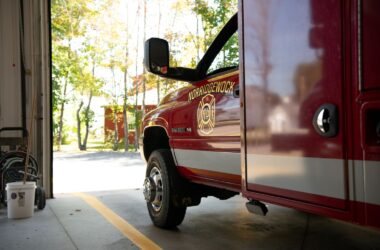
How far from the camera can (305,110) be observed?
2.39 metres

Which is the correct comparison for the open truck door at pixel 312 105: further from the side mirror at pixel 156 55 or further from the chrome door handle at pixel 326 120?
the side mirror at pixel 156 55

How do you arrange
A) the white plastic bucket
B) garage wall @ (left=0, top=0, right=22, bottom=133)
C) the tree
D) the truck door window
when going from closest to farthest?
1. the truck door window
2. the white plastic bucket
3. garage wall @ (left=0, top=0, right=22, bottom=133)
4. the tree

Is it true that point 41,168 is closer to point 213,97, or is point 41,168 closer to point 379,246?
point 213,97

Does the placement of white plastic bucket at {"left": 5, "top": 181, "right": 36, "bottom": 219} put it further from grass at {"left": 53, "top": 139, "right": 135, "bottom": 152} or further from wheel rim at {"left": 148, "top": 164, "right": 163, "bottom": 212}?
grass at {"left": 53, "top": 139, "right": 135, "bottom": 152}

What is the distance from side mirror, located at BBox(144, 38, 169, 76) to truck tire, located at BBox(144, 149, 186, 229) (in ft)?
3.79

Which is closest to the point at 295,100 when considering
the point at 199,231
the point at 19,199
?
the point at 199,231

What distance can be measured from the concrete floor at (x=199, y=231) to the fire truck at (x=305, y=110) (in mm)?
995

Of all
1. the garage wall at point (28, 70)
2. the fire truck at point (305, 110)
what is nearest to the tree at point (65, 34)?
the garage wall at point (28, 70)

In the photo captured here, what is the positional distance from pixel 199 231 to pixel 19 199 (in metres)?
2.52

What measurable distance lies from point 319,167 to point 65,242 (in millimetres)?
3187

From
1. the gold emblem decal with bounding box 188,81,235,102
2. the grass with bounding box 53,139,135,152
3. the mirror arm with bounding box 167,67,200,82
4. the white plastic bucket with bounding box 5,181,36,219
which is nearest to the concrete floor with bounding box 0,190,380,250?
the white plastic bucket with bounding box 5,181,36,219

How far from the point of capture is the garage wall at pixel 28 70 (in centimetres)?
702

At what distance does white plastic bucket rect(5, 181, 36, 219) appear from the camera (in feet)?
18.7

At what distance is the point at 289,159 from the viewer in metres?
2.54
